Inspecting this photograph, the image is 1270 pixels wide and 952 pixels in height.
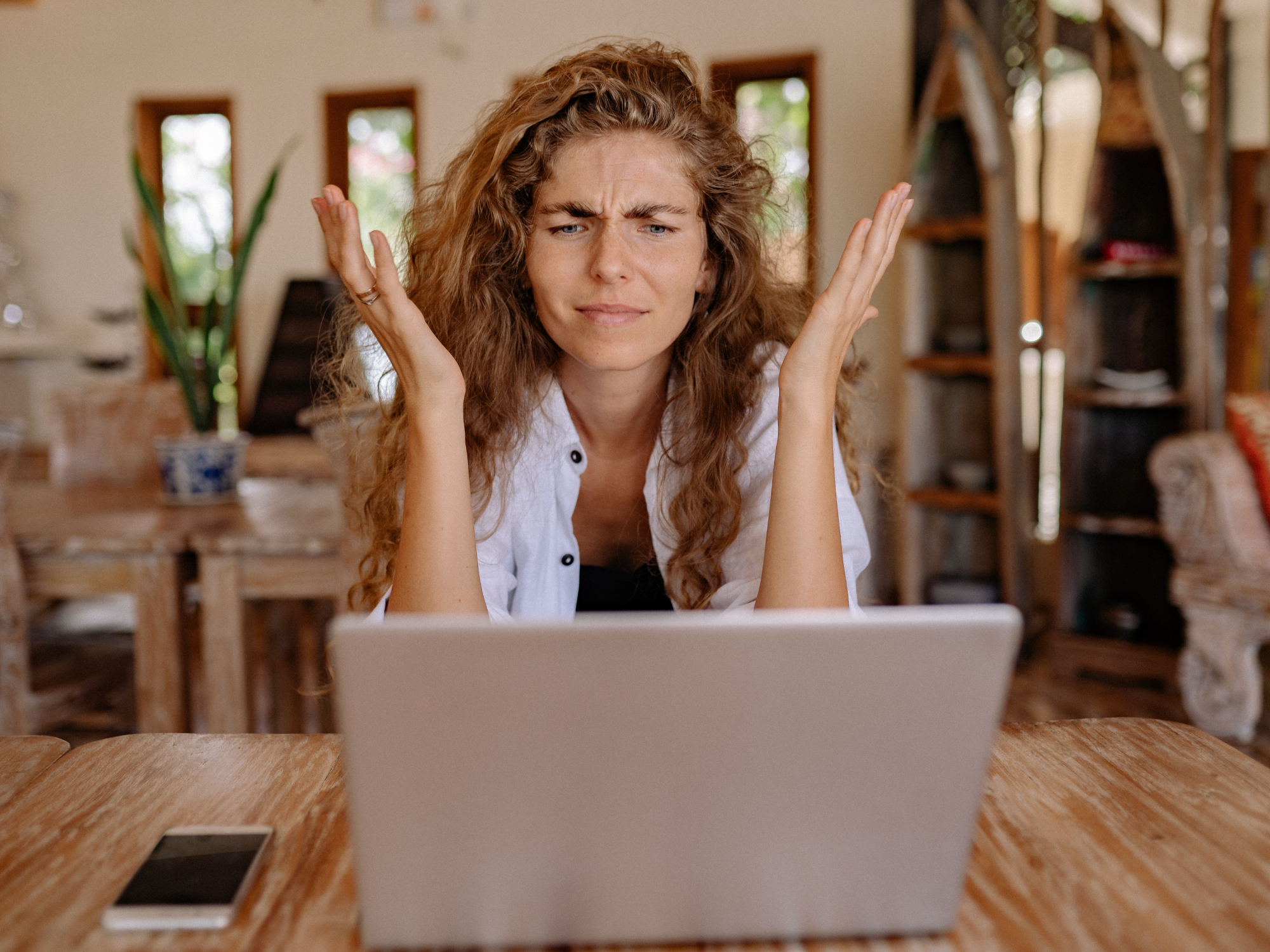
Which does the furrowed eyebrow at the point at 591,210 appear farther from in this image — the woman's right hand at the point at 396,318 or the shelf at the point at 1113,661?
the shelf at the point at 1113,661

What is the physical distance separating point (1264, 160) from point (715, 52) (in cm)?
209

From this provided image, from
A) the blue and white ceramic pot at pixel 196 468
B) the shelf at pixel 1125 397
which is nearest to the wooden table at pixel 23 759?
the blue and white ceramic pot at pixel 196 468

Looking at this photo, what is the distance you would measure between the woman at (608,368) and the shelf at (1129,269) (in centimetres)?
182

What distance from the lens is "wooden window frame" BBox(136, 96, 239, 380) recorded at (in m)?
4.69

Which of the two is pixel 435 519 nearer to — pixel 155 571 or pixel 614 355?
pixel 614 355

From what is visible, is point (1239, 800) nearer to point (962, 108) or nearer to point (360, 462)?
point (360, 462)

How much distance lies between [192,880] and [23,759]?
0.33 m

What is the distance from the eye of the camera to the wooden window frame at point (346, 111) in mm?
4523

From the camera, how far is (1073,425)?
302 centimetres

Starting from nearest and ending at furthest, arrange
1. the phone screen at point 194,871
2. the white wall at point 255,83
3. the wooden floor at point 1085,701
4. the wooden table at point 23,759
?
1. the phone screen at point 194,871
2. the wooden table at point 23,759
3. the wooden floor at point 1085,701
4. the white wall at point 255,83

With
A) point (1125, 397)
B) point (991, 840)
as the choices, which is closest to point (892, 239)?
point (991, 840)

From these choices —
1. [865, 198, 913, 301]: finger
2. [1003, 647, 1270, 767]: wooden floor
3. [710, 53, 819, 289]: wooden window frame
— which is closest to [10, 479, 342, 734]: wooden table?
[865, 198, 913, 301]: finger

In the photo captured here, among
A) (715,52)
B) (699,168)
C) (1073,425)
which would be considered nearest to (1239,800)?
(699,168)

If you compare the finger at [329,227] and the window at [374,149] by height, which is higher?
the window at [374,149]
